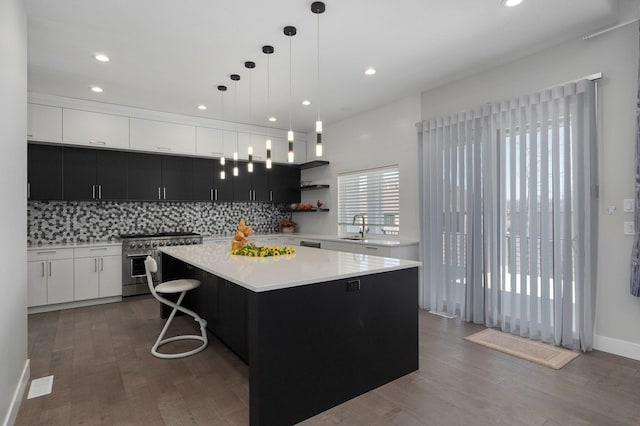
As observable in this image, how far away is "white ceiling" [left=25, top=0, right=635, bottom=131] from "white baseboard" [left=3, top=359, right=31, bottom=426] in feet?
9.04

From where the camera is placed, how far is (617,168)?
2.88 metres

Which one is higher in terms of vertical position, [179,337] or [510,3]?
[510,3]

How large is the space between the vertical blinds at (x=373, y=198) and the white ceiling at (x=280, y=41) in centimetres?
128

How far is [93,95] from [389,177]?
427cm

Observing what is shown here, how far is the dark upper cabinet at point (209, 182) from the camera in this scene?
18.6 ft

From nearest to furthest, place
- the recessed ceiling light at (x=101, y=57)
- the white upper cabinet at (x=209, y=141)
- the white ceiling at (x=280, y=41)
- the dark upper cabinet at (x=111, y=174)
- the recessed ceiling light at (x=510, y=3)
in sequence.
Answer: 1. the recessed ceiling light at (x=510, y=3)
2. the white ceiling at (x=280, y=41)
3. the recessed ceiling light at (x=101, y=57)
4. the dark upper cabinet at (x=111, y=174)
5. the white upper cabinet at (x=209, y=141)

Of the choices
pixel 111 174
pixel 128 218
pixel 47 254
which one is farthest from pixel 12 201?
pixel 128 218

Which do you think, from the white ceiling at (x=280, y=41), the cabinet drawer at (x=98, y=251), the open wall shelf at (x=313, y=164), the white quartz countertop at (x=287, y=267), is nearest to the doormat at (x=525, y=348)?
the white quartz countertop at (x=287, y=267)

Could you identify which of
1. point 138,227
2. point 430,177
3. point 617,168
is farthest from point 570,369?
point 138,227

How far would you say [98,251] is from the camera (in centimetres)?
475

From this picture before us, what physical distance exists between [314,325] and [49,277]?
4.20 m

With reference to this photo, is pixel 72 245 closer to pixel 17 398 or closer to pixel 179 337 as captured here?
pixel 179 337

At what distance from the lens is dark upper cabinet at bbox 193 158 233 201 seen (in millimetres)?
5676

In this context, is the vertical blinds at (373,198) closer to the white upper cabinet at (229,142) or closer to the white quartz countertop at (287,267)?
the white upper cabinet at (229,142)
